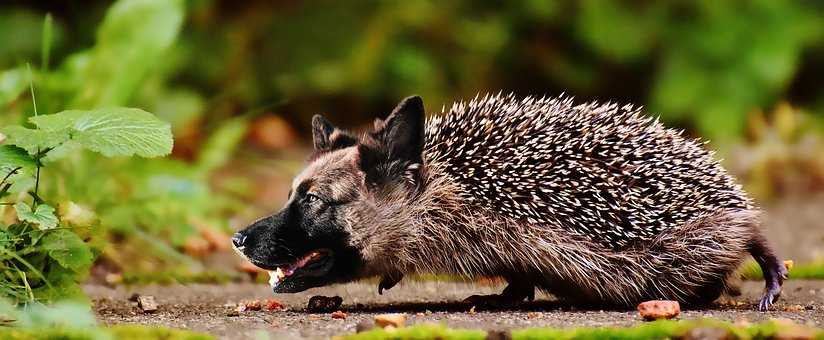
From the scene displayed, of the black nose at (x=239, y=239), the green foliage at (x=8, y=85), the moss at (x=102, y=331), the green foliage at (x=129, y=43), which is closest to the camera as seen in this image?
the moss at (x=102, y=331)

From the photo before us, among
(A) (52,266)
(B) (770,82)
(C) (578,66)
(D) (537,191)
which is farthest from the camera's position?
(C) (578,66)

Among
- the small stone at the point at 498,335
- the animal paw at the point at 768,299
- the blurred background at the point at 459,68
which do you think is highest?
the blurred background at the point at 459,68

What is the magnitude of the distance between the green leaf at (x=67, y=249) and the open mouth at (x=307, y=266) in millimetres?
970

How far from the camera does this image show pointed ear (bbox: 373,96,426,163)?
18.9 feet

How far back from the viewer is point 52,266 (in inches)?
214

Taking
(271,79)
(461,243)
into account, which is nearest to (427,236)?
(461,243)

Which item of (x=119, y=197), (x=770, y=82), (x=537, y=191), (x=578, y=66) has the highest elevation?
(x=578, y=66)

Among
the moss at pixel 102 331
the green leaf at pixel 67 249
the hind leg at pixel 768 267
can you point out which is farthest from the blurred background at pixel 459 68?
the moss at pixel 102 331

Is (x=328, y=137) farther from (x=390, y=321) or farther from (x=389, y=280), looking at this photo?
(x=390, y=321)

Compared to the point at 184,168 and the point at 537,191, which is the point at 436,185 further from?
the point at 184,168

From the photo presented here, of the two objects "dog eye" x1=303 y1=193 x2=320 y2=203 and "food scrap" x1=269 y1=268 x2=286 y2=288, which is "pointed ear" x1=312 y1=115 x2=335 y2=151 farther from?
"food scrap" x1=269 y1=268 x2=286 y2=288

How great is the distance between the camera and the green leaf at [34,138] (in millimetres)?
4969

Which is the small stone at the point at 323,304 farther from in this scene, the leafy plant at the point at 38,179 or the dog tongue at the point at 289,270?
the leafy plant at the point at 38,179

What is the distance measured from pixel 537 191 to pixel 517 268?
439 millimetres
